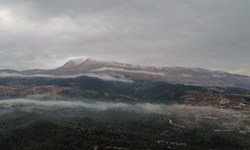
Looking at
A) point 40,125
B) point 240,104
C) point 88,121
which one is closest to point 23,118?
point 40,125

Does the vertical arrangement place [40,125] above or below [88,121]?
above

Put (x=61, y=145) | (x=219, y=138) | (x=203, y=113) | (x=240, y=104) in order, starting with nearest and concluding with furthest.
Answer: (x=61, y=145) < (x=219, y=138) < (x=240, y=104) < (x=203, y=113)

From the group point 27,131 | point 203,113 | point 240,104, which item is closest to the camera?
point 27,131

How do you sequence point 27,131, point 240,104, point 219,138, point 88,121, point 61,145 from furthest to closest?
1. point 88,121
2. point 240,104
3. point 27,131
4. point 219,138
5. point 61,145

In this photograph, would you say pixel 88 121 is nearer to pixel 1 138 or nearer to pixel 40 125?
pixel 40 125

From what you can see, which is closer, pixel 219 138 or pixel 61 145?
pixel 61 145

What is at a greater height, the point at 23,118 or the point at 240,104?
the point at 240,104

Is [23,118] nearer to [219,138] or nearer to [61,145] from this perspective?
[61,145]

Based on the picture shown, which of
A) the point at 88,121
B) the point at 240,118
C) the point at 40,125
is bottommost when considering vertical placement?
the point at 88,121

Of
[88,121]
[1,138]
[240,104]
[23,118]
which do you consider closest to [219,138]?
[240,104]
